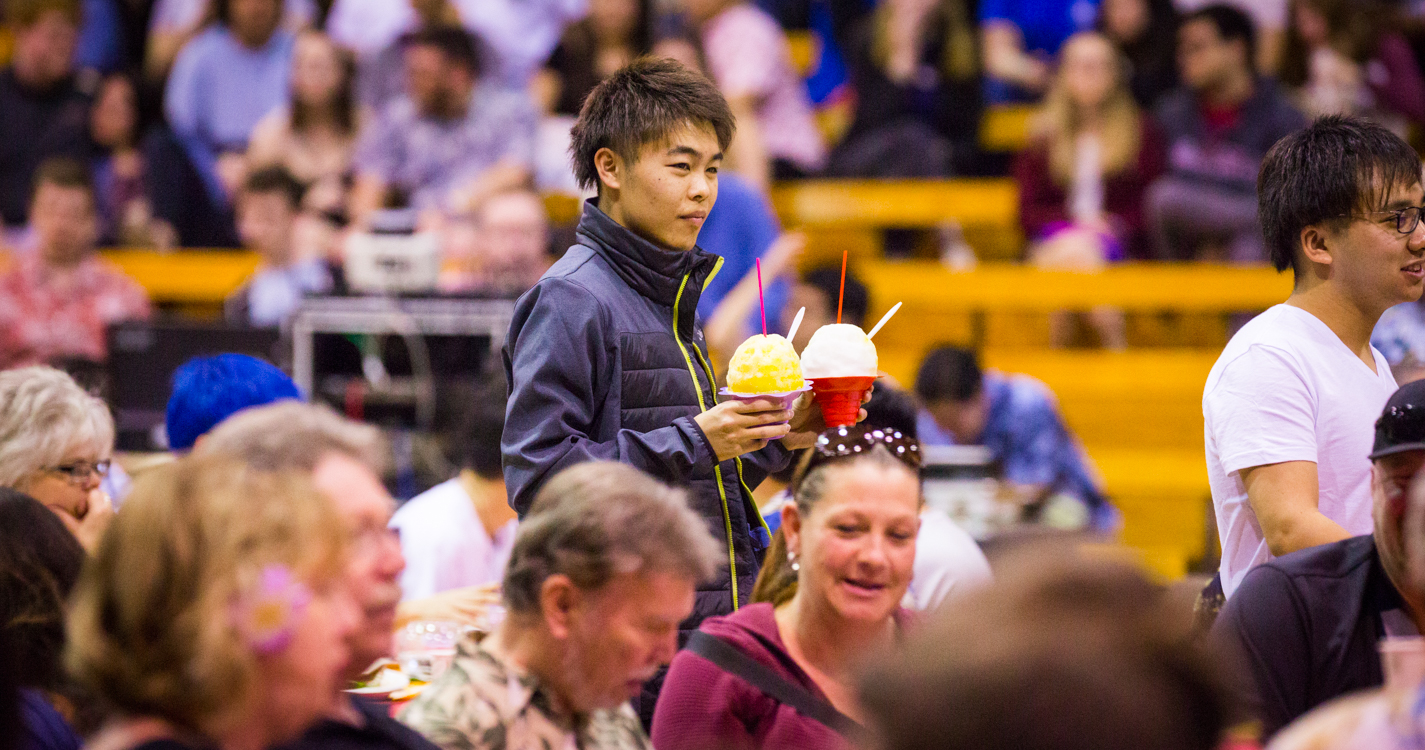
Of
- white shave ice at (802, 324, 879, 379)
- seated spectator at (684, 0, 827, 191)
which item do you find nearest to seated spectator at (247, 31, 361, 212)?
seated spectator at (684, 0, 827, 191)

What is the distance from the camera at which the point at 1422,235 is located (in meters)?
2.46

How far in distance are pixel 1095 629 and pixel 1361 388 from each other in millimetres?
1575

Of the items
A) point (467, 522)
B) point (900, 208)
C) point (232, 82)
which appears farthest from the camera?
point (232, 82)

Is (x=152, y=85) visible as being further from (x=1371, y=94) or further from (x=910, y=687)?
(x=910, y=687)

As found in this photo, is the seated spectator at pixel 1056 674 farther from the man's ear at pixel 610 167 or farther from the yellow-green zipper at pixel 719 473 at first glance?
the man's ear at pixel 610 167

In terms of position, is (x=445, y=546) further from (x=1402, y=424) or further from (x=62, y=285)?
(x=62, y=285)

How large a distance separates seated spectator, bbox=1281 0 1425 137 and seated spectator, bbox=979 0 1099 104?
1.12m

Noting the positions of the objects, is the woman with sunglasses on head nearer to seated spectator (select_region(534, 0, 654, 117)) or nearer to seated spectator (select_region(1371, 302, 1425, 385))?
seated spectator (select_region(1371, 302, 1425, 385))

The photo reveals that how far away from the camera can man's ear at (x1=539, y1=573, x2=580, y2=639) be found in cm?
179

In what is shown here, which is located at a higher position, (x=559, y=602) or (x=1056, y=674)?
(x=1056, y=674)

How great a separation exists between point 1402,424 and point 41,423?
7.92 feet

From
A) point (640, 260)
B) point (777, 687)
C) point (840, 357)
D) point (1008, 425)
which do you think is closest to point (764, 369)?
point (840, 357)

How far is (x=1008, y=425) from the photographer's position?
566 centimetres

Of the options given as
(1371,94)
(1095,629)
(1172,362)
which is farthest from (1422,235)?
(1371,94)
